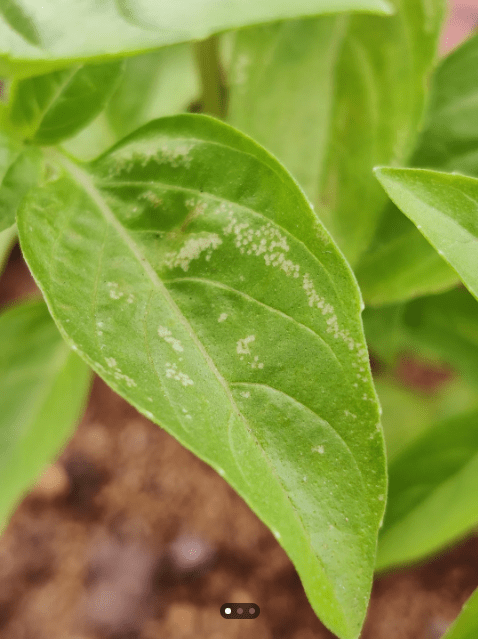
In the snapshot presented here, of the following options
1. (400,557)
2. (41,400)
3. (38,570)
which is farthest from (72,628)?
(400,557)

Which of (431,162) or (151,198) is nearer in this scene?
(151,198)

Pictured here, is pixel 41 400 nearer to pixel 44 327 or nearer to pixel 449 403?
pixel 44 327

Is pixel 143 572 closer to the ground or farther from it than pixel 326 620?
closer to the ground

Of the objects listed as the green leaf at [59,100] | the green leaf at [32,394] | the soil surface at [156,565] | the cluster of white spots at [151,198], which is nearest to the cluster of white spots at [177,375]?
the cluster of white spots at [151,198]

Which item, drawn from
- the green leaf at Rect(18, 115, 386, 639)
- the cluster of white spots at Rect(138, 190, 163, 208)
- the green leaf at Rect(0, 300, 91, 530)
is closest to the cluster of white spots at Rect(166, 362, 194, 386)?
the green leaf at Rect(18, 115, 386, 639)

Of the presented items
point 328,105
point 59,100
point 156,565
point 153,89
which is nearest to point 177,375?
point 59,100

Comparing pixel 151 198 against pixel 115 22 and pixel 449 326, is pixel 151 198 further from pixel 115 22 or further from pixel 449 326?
pixel 449 326
